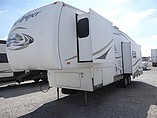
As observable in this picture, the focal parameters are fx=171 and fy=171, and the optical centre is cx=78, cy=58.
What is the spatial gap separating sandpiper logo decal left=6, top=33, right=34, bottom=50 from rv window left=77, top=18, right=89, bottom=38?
145cm

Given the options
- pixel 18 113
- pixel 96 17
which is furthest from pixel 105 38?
pixel 18 113

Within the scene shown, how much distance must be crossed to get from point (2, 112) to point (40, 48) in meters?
2.55

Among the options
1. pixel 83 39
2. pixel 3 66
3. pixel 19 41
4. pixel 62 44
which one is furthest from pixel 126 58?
pixel 3 66

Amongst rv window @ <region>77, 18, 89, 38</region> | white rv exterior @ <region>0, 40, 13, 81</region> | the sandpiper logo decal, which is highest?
rv window @ <region>77, 18, 89, 38</region>

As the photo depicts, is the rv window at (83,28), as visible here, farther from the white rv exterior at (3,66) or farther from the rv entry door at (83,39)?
the white rv exterior at (3,66)

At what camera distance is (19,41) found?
507 centimetres

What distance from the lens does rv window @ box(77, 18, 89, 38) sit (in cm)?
522

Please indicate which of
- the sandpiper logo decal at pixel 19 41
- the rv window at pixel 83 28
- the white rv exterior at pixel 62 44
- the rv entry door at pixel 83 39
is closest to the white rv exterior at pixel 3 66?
the white rv exterior at pixel 62 44

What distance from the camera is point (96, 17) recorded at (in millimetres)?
5477

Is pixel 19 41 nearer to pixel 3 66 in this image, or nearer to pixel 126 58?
pixel 3 66

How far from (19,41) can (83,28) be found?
6.41ft

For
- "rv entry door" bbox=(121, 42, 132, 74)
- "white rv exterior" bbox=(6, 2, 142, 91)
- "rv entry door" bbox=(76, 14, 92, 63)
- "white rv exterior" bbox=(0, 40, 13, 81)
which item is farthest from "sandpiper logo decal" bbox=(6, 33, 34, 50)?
"rv entry door" bbox=(121, 42, 132, 74)

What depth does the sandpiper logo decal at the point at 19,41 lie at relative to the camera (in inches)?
193

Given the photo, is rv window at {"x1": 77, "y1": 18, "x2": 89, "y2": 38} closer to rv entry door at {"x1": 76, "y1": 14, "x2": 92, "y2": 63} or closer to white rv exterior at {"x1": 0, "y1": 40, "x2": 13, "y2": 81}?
rv entry door at {"x1": 76, "y1": 14, "x2": 92, "y2": 63}
